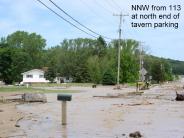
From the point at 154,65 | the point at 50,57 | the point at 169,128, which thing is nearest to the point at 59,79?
the point at 50,57

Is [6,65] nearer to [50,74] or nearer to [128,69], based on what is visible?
[128,69]

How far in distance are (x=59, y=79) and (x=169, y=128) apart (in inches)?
5832

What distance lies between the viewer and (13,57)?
5404 inches

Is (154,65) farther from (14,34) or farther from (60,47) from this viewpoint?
(14,34)

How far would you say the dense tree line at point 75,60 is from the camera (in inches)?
5123

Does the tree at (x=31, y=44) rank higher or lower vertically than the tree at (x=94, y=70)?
higher

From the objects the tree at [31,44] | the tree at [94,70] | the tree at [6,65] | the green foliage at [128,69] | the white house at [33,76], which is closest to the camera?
the green foliage at [128,69]

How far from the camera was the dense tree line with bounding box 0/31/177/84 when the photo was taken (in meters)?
130

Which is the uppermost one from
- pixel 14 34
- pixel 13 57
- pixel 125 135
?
pixel 14 34

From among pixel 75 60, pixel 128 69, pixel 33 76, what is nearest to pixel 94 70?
pixel 128 69

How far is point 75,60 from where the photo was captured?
543 ft

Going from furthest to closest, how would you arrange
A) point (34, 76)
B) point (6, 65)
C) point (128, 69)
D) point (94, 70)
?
point (34, 76)
point (94, 70)
point (6, 65)
point (128, 69)

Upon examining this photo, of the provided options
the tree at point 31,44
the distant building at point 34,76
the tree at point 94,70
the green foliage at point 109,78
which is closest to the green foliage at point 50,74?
the distant building at point 34,76

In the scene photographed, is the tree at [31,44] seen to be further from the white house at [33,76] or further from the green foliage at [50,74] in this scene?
the green foliage at [50,74]
